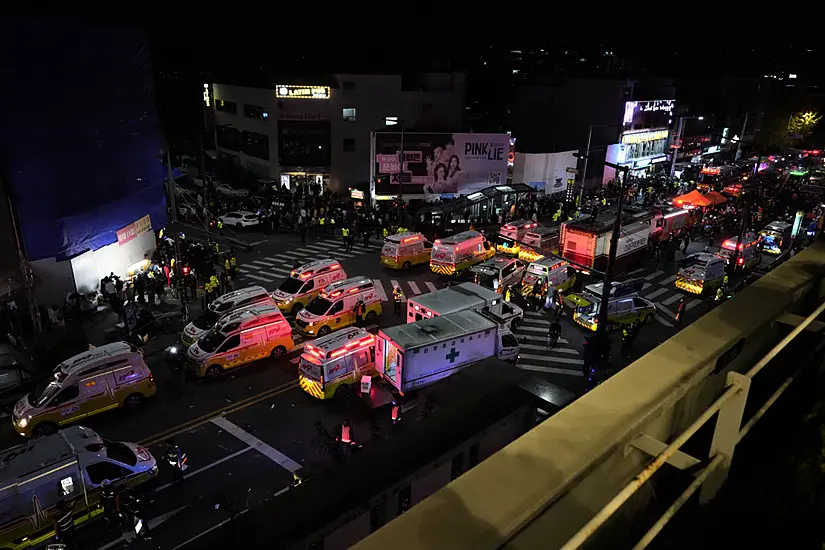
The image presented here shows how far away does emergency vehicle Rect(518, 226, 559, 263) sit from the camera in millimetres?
32569

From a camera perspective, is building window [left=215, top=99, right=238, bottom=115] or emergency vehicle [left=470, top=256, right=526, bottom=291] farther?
building window [left=215, top=99, right=238, bottom=115]

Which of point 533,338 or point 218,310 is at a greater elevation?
point 218,310

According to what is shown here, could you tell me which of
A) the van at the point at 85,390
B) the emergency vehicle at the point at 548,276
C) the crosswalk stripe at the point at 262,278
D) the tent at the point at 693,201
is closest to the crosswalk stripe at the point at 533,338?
the emergency vehicle at the point at 548,276

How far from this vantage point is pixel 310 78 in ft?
161

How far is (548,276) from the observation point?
2816cm

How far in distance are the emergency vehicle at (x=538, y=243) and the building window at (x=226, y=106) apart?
109 feet

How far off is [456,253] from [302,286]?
29.0 ft

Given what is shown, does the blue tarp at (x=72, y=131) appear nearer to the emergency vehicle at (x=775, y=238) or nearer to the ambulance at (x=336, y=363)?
the ambulance at (x=336, y=363)

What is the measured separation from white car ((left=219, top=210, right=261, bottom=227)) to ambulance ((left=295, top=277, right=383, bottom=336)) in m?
17.8

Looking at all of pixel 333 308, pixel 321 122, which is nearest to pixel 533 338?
pixel 333 308

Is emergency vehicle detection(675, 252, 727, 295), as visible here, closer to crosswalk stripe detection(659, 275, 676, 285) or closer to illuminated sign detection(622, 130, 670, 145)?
crosswalk stripe detection(659, 275, 676, 285)

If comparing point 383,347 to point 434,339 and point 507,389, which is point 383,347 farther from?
point 507,389

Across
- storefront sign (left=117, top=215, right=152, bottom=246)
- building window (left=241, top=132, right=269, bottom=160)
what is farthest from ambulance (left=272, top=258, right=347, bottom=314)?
building window (left=241, top=132, right=269, bottom=160)

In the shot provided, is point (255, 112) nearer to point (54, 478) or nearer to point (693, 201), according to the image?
point (693, 201)
